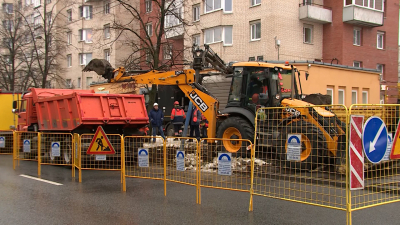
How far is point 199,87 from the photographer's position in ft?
42.2

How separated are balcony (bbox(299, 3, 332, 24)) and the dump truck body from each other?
60.1ft

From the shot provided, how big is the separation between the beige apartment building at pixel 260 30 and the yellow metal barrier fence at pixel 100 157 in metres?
18.7

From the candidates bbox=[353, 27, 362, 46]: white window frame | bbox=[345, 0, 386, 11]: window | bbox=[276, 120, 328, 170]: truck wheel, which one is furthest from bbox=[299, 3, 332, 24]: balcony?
bbox=[276, 120, 328, 170]: truck wheel

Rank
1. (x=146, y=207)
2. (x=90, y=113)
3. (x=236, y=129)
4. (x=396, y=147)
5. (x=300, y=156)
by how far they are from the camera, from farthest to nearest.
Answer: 1. (x=90, y=113)
2. (x=236, y=129)
3. (x=146, y=207)
4. (x=300, y=156)
5. (x=396, y=147)

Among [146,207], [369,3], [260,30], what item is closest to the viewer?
[146,207]

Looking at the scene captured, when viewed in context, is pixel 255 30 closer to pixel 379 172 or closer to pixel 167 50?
pixel 167 50

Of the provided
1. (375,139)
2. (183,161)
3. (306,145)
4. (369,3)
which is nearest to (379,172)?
(375,139)

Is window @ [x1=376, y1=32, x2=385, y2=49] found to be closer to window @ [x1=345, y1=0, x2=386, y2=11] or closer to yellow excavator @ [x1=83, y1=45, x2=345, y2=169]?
window @ [x1=345, y1=0, x2=386, y2=11]

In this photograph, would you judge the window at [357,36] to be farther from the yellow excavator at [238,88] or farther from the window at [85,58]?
the window at [85,58]

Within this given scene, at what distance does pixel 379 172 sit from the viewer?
19.5 feet

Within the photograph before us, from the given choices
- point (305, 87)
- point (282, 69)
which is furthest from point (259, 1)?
point (282, 69)

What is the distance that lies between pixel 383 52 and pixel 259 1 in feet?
38.4

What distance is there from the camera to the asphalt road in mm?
6547

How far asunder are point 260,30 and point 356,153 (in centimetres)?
2394
